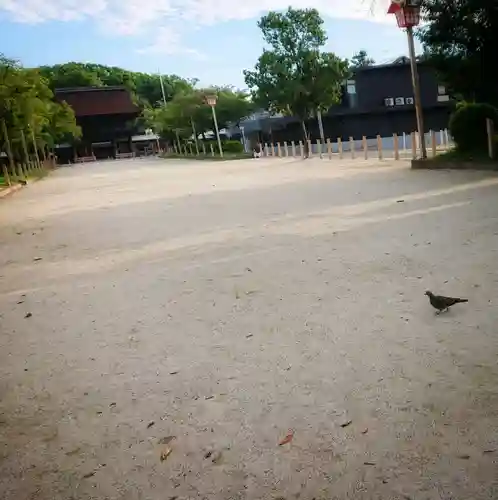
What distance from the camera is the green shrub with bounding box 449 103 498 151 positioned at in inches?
446

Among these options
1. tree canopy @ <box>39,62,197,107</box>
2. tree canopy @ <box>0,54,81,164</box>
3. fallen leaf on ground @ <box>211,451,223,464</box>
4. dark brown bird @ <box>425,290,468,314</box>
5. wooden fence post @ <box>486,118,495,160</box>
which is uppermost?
tree canopy @ <box>39,62,197,107</box>

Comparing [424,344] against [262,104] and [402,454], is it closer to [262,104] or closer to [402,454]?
[402,454]

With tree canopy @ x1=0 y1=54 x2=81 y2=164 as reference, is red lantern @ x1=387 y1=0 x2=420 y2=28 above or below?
below

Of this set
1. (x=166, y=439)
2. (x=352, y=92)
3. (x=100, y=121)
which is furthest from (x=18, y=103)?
(x=100, y=121)

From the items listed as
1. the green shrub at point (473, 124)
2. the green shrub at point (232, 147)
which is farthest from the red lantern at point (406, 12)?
the green shrub at point (232, 147)

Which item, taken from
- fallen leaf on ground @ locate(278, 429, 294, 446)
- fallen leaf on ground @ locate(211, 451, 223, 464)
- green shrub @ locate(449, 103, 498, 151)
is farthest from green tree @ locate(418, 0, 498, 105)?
fallen leaf on ground @ locate(211, 451, 223, 464)

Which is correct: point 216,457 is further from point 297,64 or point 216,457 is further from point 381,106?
point 381,106

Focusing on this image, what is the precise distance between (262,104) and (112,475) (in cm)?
2887

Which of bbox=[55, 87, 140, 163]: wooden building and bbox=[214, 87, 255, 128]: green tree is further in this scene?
bbox=[55, 87, 140, 163]: wooden building

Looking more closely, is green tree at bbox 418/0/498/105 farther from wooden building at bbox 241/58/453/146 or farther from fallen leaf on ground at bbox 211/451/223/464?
wooden building at bbox 241/58/453/146

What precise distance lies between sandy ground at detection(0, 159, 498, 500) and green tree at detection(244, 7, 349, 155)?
2353 cm

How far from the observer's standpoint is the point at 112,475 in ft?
5.71

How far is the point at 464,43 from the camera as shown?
11.1 m

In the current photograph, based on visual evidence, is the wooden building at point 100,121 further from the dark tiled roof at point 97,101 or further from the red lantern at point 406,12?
the red lantern at point 406,12
